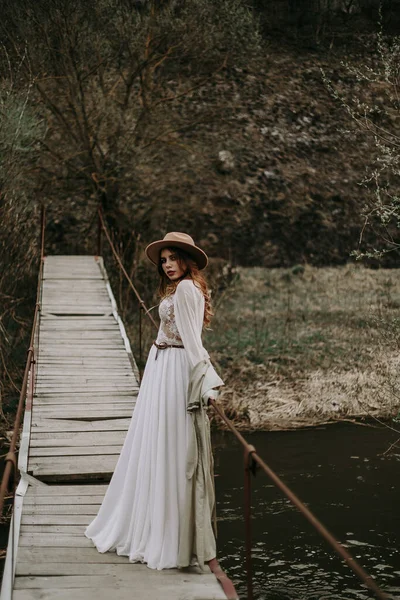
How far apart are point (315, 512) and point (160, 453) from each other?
12.6 ft

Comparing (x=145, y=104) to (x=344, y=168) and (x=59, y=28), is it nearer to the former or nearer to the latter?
(x=59, y=28)

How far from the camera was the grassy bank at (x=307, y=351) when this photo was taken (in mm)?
10820

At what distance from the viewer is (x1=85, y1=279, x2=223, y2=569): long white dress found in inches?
167

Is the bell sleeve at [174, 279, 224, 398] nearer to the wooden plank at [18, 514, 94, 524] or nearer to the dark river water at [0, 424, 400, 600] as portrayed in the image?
the wooden plank at [18, 514, 94, 524]

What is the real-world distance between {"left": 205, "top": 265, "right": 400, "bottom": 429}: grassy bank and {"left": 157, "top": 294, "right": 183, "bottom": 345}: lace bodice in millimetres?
3832

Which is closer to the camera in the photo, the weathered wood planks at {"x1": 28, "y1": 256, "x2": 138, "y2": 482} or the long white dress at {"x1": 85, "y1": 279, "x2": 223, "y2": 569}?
the long white dress at {"x1": 85, "y1": 279, "x2": 223, "y2": 569}

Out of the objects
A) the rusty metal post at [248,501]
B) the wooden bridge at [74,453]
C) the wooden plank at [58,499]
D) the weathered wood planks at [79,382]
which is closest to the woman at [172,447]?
the wooden bridge at [74,453]

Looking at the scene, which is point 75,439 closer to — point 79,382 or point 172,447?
point 79,382

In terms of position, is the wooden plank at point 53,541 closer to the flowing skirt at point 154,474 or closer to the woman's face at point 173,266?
the flowing skirt at point 154,474

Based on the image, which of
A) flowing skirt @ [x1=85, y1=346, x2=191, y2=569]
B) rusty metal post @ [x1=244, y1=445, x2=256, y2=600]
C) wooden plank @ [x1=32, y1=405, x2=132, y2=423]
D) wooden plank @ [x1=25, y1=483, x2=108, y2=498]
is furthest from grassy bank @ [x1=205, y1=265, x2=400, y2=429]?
rusty metal post @ [x1=244, y1=445, x2=256, y2=600]

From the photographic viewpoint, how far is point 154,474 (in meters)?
4.30

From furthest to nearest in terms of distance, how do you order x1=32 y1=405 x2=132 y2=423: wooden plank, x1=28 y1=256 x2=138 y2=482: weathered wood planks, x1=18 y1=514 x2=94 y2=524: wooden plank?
x1=32 y1=405 x2=132 y2=423: wooden plank
x1=28 y1=256 x2=138 y2=482: weathered wood planks
x1=18 y1=514 x2=94 y2=524: wooden plank

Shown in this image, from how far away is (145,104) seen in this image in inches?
549

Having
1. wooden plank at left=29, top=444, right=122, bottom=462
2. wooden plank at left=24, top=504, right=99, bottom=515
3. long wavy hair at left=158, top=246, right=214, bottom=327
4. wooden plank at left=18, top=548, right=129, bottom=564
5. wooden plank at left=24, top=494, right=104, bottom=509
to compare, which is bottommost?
wooden plank at left=29, top=444, right=122, bottom=462
